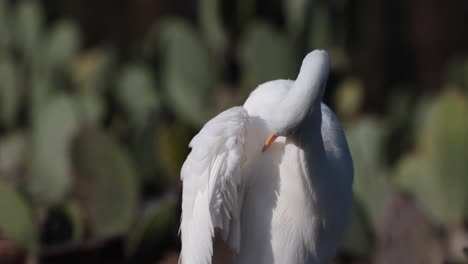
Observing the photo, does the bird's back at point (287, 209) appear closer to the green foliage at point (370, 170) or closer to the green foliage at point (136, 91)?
the green foliage at point (370, 170)

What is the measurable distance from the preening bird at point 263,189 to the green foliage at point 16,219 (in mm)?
896

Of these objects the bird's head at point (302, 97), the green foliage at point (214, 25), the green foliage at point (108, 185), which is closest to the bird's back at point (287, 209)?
the bird's head at point (302, 97)

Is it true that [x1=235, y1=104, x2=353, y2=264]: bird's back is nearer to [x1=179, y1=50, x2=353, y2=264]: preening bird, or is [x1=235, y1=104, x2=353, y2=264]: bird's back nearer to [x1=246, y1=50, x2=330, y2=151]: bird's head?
[x1=179, y1=50, x2=353, y2=264]: preening bird

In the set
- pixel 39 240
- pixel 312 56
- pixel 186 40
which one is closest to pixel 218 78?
pixel 186 40

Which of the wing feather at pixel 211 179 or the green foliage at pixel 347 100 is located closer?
the wing feather at pixel 211 179

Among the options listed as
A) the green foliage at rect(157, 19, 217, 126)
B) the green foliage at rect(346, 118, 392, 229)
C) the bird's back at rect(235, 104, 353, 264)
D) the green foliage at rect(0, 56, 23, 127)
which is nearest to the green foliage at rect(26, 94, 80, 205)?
the green foliage at rect(157, 19, 217, 126)

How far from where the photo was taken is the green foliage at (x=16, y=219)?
2.20 metres

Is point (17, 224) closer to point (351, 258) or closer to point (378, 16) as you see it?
point (351, 258)

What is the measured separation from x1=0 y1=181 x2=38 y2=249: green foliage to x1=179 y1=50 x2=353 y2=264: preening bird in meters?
0.90

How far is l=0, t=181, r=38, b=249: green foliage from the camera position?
2.20 meters

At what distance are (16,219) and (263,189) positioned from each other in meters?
1.02

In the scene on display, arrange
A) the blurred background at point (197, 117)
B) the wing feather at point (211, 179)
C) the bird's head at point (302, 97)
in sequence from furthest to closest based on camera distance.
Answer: the blurred background at point (197, 117) < the wing feather at point (211, 179) < the bird's head at point (302, 97)

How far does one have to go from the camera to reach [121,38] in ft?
17.5

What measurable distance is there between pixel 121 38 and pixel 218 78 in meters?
2.18
